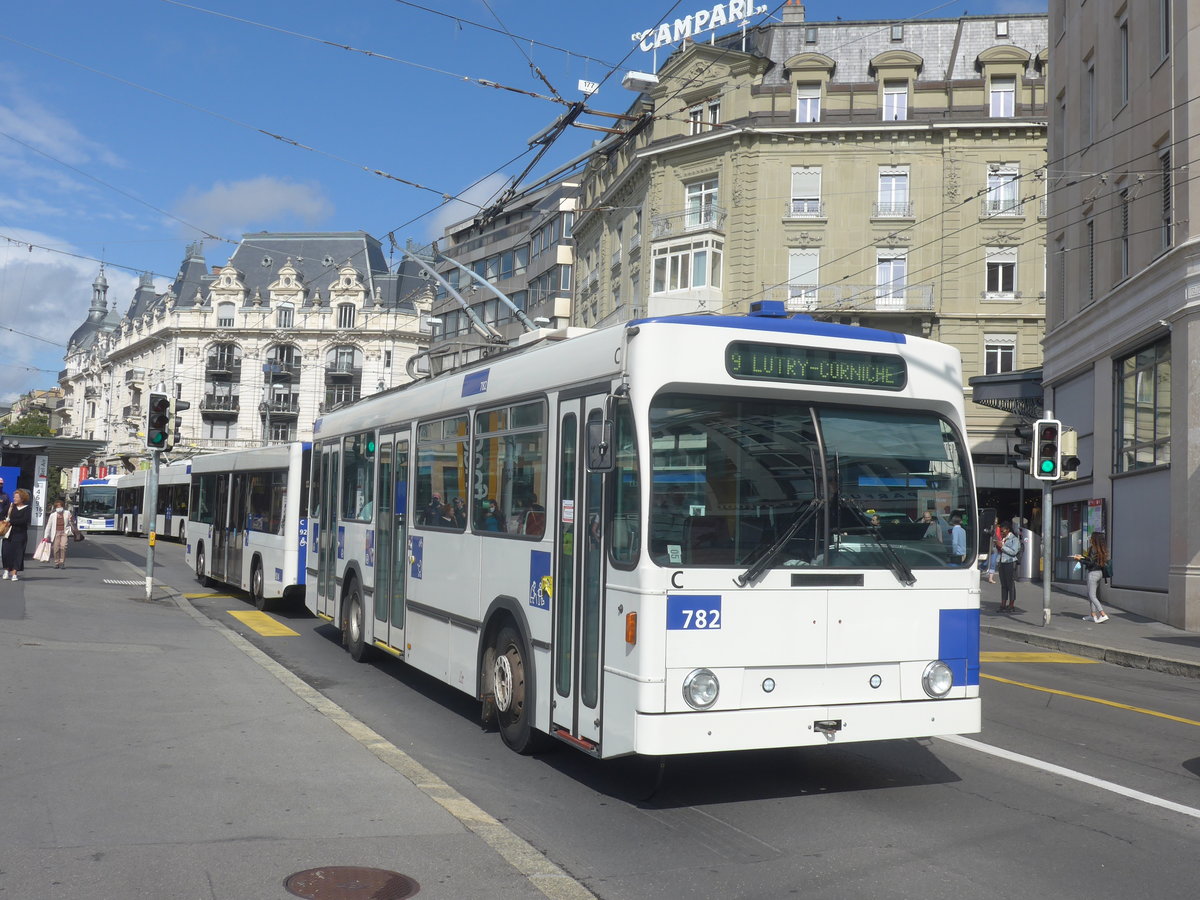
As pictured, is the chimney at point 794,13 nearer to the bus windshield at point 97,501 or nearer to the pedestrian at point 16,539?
the pedestrian at point 16,539

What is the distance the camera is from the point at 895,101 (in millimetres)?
43188

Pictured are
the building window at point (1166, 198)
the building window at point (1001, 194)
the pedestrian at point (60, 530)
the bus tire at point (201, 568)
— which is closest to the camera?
the building window at point (1166, 198)

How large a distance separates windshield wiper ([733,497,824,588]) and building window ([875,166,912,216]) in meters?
37.2

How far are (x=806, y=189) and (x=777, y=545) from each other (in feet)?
123

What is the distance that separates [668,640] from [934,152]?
38943 millimetres

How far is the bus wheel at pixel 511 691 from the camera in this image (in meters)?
8.41

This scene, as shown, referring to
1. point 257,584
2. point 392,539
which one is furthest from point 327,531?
point 257,584

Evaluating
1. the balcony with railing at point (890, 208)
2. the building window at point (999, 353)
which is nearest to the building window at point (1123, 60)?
the balcony with railing at point (890, 208)

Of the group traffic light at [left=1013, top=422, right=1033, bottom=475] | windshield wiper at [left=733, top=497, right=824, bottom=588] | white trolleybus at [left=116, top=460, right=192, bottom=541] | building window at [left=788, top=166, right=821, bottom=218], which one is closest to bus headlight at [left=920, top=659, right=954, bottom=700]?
windshield wiper at [left=733, top=497, right=824, bottom=588]

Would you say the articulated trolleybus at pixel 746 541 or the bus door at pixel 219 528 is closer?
the articulated trolleybus at pixel 746 541

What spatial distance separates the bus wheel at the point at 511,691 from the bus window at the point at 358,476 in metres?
4.20

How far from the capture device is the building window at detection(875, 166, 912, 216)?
42.3m

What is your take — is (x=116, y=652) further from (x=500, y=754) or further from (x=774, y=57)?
(x=774, y=57)

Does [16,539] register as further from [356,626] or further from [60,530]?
[356,626]
